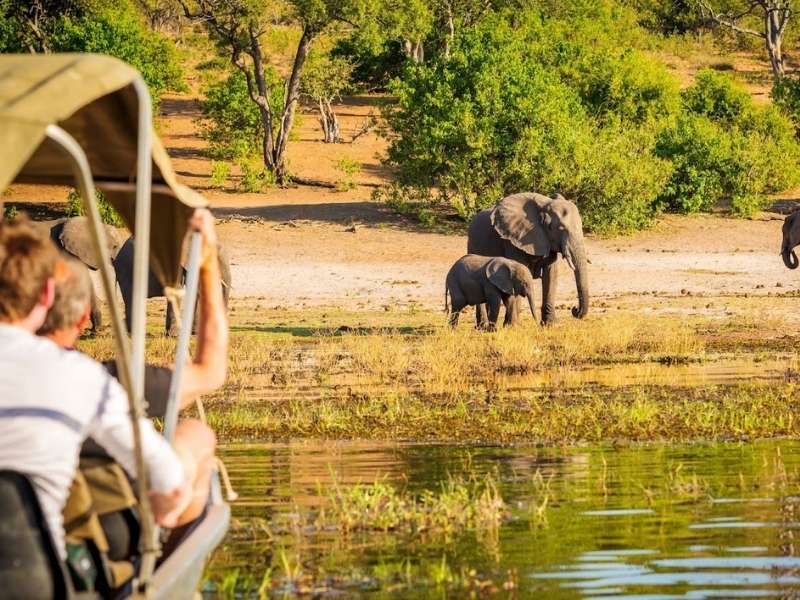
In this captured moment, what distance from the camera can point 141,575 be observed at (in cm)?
542

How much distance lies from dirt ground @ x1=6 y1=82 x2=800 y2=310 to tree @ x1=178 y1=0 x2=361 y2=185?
131 centimetres

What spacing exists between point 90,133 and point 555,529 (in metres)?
2.92

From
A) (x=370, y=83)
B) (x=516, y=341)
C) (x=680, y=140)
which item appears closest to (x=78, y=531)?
(x=516, y=341)

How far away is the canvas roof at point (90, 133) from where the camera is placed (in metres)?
4.86

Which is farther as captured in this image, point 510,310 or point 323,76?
point 323,76

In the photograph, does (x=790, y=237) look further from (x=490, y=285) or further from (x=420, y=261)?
(x=420, y=261)

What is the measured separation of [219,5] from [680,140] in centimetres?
1029

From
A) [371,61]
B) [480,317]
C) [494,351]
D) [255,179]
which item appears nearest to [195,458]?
[494,351]

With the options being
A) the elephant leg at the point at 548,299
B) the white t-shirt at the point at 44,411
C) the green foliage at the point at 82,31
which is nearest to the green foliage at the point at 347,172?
the green foliage at the point at 82,31

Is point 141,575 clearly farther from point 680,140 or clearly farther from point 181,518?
point 680,140

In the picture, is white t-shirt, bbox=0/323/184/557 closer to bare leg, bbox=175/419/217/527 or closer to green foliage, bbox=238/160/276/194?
bare leg, bbox=175/419/217/527

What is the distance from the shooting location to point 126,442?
5340mm

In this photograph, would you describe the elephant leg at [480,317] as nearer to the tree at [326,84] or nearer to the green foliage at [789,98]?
the green foliage at [789,98]

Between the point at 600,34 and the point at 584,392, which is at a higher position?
the point at 584,392
